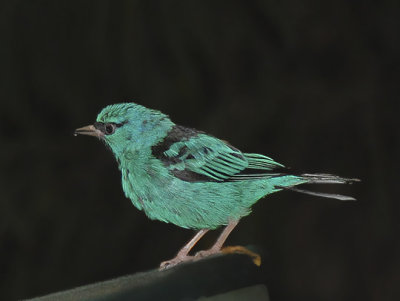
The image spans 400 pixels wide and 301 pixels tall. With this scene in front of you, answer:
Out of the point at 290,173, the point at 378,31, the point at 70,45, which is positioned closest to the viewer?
the point at 290,173

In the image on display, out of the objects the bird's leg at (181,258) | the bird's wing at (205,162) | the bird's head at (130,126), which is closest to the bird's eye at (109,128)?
the bird's head at (130,126)

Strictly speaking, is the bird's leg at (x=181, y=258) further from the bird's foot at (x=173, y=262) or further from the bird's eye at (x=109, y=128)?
the bird's eye at (x=109, y=128)

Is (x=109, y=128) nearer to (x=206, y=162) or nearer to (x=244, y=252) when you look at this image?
(x=206, y=162)

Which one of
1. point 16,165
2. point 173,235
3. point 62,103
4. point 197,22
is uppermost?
point 197,22

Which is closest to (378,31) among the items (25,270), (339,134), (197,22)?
(339,134)

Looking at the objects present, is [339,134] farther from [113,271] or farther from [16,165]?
[16,165]

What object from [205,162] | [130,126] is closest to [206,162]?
[205,162]

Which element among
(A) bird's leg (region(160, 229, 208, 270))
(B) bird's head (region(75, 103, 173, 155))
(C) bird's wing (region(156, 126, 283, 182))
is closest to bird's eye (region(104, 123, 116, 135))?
(B) bird's head (region(75, 103, 173, 155))
